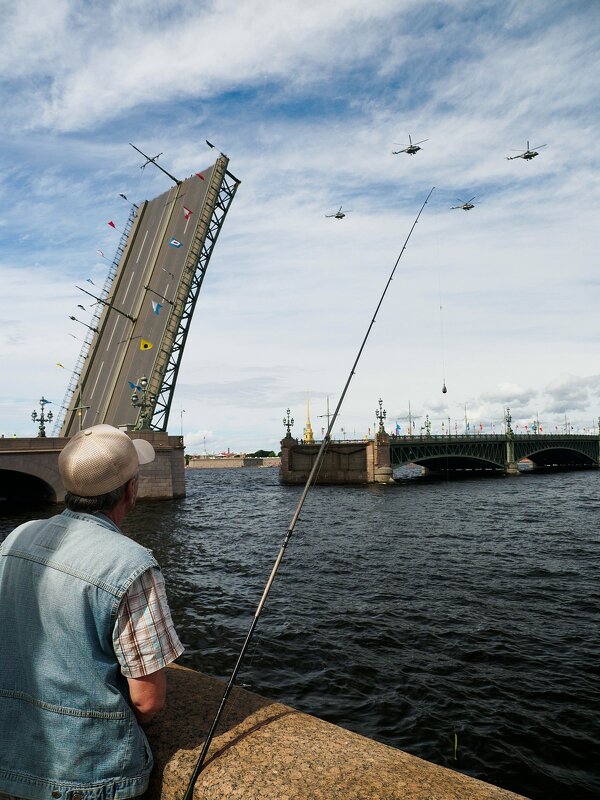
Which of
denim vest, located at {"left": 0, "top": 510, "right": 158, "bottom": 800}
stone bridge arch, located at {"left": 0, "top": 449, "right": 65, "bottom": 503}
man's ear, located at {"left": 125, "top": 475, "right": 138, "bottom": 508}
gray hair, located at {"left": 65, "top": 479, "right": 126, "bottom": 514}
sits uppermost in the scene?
stone bridge arch, located at {"left": 0, "top": 449, "right": 65, "bottom": 503}

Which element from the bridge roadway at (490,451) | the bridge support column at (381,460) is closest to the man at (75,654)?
the bridge support column at (381,460)

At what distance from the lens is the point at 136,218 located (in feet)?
152

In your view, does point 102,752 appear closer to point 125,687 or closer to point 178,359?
point 125,687

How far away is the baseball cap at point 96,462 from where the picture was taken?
2047 millimetres

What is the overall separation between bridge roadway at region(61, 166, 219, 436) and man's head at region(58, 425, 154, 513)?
118 feet

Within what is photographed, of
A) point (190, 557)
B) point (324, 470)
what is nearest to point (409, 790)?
point (190, 557)

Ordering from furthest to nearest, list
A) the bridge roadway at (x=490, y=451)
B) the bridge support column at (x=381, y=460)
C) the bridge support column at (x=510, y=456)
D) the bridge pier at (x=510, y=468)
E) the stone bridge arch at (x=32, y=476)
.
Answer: the bridge pier at (x=510, y=468) < the bridge support column at (x=510, y=456) < the bridge roadway at (x=490, y=451) < the bridge support column at (x=381, y=460) < the stone bridge arch at (x=32, y=476)

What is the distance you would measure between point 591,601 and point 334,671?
25.1 ft

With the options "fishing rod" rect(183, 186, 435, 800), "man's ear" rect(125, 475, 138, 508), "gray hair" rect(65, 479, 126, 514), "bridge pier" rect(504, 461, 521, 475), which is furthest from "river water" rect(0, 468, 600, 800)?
"bridge pier" rect(504, 461, 521, 475)

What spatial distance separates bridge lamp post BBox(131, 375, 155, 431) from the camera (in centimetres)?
3500

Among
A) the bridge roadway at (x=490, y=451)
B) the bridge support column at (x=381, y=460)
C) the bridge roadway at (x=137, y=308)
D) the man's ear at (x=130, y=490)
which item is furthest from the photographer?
the bridge roadway at (x=490, y=451)

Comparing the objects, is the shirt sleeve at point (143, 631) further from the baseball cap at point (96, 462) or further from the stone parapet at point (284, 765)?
the stone parapet at point (284, 765)

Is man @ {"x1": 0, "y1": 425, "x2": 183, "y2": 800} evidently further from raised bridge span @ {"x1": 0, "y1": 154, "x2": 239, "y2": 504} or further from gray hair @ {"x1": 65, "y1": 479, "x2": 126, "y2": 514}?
raised bridge span @ {"x1": 0, "y1": 154, "x2": 239, "y2": 504}

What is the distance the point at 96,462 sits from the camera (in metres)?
2.04
